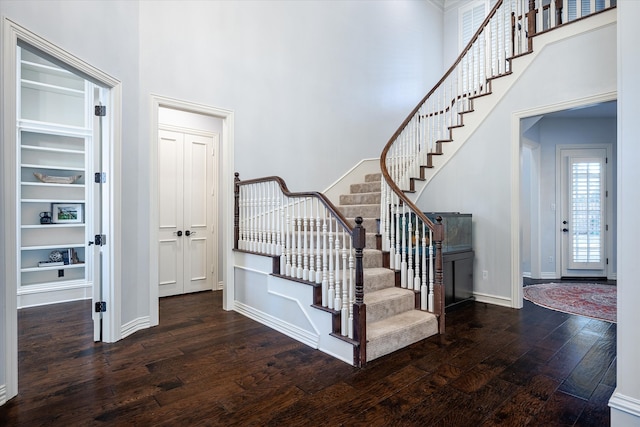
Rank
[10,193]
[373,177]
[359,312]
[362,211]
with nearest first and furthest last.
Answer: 1. [10,193]
2. [359,312]
3. [362,211]
4. [373,177]

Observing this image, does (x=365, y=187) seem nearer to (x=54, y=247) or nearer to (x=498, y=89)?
(x=498, y=89)

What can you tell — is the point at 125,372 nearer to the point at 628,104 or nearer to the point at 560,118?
the point at 628,104

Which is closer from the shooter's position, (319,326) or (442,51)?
(319,326)

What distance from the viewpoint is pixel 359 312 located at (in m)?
2.58

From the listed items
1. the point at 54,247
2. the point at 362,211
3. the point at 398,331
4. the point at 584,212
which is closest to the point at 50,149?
the point at 54,247

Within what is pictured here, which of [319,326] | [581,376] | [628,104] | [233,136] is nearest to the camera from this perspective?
[628,104]

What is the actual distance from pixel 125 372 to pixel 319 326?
4.99ft

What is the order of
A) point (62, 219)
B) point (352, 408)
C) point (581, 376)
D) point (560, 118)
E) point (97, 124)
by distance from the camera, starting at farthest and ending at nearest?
1. point (560, 118)
2. point (62, 219)
3. point (97, 124)
4. point (581, 376)
5. point (352, 408)

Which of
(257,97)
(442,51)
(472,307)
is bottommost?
(472,307)

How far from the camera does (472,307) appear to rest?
416 cm

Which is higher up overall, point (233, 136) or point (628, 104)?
point (233, 136)

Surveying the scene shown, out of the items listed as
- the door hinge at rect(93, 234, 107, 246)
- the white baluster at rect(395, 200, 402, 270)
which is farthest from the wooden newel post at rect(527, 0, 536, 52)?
the door hinge at rect(93, 234, 107, 246)

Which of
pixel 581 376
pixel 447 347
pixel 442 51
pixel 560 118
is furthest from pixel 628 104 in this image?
pixel 442 51

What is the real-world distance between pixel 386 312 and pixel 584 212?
528 cm
